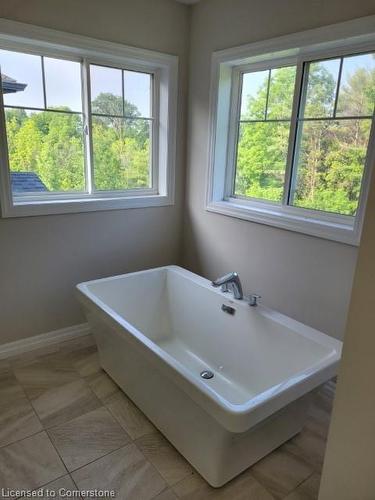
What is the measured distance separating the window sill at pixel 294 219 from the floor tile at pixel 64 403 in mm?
1532

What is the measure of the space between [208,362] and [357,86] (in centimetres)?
186

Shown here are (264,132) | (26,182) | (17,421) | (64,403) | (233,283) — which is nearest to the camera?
(17,421)

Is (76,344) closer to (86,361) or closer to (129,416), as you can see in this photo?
(86,361)

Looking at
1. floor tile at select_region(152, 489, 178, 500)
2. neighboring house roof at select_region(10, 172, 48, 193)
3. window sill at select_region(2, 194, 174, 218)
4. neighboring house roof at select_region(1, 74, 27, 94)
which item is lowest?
floor tile at select_region(152, 489, 178, 500)

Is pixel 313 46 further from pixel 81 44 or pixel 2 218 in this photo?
pixel 2 218

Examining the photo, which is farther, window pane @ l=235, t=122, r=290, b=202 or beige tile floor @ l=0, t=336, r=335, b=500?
window pane @ l=235, t=122, r=290, b=202

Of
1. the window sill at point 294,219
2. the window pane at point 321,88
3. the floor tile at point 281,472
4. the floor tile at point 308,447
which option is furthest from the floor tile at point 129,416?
the window pane at point 321,88

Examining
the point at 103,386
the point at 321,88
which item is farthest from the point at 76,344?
the point at 321,88

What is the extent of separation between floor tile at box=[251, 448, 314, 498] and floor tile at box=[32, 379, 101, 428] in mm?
944

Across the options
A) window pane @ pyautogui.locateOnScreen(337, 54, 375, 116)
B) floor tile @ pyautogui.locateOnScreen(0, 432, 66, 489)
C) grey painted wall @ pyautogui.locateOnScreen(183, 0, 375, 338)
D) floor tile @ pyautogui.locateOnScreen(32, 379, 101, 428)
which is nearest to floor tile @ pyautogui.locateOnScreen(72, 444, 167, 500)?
floor tile @ pyautogui.locateOnScreen(0, 432, 66, 489)

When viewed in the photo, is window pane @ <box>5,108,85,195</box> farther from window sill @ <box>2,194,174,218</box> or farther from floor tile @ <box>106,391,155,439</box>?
floor tile @ <box>106,391,155,439</box>

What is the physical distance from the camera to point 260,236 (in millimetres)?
2523

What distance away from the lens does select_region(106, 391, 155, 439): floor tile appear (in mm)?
1904

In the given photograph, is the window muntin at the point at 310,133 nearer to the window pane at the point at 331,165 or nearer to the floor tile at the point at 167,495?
the window pane at the point at 331,165
